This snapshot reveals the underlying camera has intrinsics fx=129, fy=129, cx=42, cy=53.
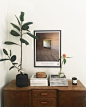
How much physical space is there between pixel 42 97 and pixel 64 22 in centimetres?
123

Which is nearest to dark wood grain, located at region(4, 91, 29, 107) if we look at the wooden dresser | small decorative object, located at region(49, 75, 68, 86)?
the wooden dresser

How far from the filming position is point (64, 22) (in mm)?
2129

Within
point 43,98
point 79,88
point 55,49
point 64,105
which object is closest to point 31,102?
point 43,98

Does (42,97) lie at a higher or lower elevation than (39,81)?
lower

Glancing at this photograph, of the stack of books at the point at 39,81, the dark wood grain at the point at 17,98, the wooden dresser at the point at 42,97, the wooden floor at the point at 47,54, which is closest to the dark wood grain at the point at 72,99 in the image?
the wooden dresser at the point at 42,97

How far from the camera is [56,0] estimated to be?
2.12 m

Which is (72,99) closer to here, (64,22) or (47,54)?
(47,54)

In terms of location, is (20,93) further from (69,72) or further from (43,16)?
(43,16)

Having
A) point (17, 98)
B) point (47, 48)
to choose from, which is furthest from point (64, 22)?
point (17, 98)

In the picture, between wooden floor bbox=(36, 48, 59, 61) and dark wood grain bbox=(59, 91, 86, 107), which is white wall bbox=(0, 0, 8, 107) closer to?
wooden floor bbox=(36, 48, 59, 61)

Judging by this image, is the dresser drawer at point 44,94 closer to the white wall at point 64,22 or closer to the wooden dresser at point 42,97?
the wooden dresser at point 42,97

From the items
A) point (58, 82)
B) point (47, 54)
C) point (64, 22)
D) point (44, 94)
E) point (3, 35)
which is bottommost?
point (44, 94)

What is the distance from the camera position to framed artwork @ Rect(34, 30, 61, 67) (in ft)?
7.02

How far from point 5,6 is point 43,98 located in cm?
152
